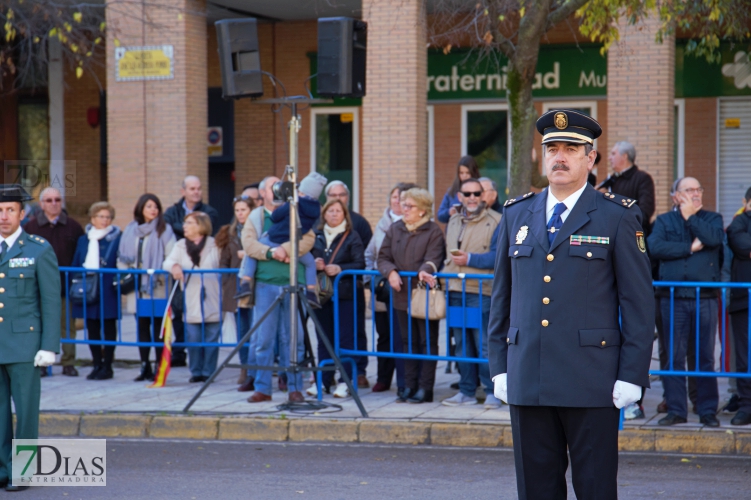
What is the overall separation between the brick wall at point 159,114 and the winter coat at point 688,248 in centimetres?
1020

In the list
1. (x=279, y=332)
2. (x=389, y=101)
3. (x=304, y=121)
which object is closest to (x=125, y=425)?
(x=279, y=332)

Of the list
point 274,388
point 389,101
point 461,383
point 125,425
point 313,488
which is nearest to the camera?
point 313,488

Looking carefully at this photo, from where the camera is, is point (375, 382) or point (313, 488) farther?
point (375, 382)

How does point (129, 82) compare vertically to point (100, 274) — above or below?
above

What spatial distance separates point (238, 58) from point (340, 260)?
2261mm

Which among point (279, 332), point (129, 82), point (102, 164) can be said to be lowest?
point (279, 332)

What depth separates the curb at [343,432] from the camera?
771 cm

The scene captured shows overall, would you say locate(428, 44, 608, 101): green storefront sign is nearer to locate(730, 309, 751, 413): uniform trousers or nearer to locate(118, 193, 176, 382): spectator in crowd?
locate(118, 193, 176, 382): spectator in crowd

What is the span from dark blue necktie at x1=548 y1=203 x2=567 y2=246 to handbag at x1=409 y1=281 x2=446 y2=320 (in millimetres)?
A: 4635

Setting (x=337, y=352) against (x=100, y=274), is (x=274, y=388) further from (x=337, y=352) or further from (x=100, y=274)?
(x=100, y=274)

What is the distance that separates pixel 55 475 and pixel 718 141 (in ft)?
46.3

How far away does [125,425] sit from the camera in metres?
8.58

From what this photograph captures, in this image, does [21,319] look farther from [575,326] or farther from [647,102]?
[647,102]

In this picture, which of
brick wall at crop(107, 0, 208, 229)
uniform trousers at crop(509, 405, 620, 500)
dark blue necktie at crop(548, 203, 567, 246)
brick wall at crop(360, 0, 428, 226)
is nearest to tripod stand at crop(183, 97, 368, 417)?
uniform trousers at crop(509, 405, 620, 500)
